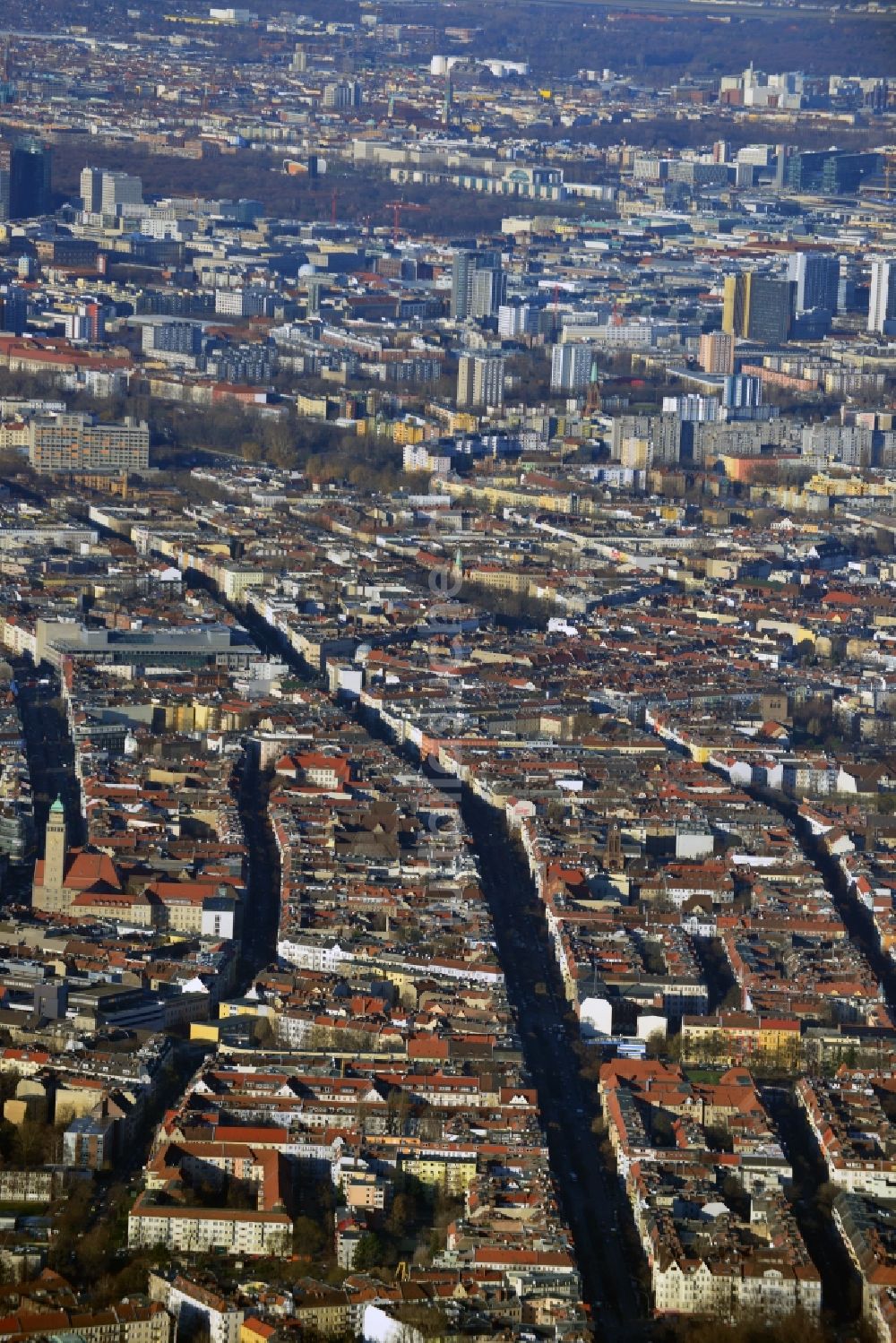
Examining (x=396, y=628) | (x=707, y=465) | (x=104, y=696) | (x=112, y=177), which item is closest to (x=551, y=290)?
(x=112, y=177)

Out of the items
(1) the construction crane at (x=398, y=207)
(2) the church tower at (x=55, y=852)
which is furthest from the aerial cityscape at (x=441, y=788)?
(1) the construction crane at (x=398, y=207)

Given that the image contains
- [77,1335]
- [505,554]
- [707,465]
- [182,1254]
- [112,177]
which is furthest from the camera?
[112,177]

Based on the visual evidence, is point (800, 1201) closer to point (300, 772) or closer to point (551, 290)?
point (300, 772)

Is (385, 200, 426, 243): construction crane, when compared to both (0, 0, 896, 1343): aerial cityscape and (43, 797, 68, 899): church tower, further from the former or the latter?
(43, 797, 68, 899): church tower

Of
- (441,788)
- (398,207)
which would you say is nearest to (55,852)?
(441,788)

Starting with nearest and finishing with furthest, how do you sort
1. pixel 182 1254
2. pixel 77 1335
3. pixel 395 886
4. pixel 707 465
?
pixel 77 1335
pixel 182 1254
pixel 395 886
pixel 707 465

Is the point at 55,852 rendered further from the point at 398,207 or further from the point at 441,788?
the point at 398,207

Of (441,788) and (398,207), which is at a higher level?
(441,788)
